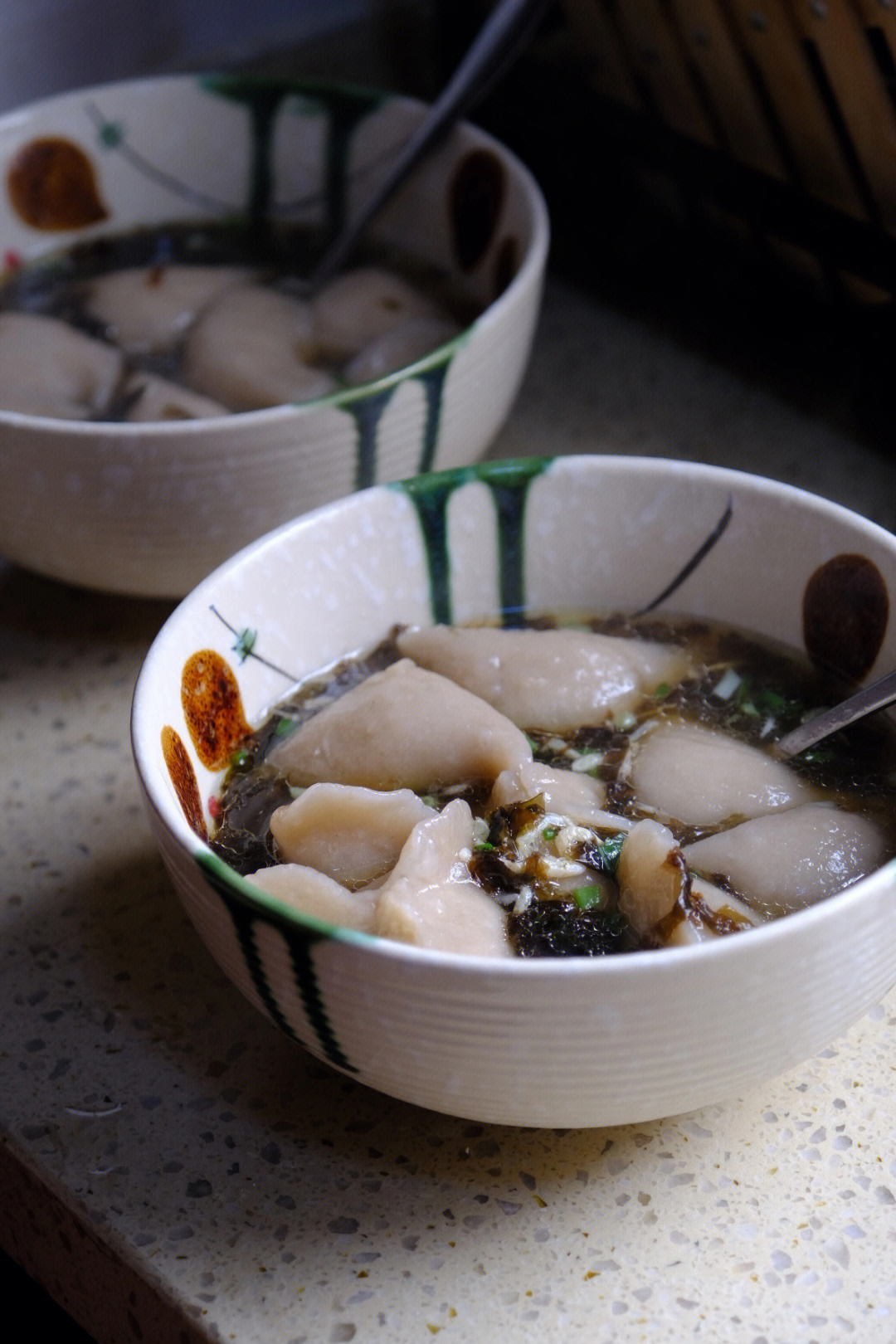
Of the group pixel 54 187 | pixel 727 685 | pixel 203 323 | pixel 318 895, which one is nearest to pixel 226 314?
pixel 203 323

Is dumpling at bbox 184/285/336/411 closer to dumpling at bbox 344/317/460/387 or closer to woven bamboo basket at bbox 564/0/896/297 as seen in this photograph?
dumpling at bbox 344/317/460/387

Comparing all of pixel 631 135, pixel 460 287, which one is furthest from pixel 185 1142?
pixel 631 135

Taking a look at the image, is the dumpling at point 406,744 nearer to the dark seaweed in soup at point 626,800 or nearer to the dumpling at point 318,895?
the dark seaweed in soup at point 626,800

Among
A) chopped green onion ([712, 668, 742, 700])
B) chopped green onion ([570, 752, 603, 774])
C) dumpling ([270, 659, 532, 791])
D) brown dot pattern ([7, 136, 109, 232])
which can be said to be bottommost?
chopped green onion ([712, 668, 742, 700])

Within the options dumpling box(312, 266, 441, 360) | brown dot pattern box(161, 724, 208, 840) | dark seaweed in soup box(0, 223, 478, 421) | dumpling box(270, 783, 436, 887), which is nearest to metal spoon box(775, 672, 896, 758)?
dumpling box(270, 783, 436, 887)

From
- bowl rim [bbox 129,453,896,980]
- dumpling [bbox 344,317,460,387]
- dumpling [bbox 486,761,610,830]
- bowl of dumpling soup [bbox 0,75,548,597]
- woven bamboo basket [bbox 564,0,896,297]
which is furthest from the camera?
dumpling [bbox 344,317,460,387]
